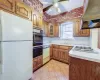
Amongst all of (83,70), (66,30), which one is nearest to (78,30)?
(66,30)

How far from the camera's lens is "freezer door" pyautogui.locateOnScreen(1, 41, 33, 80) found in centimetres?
148

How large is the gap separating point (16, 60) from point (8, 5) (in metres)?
1.14

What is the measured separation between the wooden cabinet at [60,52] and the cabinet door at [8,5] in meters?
2.80

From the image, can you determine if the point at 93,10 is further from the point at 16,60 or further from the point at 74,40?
the point at 74,40

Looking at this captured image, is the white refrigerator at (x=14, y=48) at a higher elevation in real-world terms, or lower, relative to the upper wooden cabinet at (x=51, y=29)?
lower

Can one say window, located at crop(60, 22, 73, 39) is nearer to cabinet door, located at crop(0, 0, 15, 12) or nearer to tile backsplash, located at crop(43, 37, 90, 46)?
tile backsplash, located at crop(43, 37, 90, 46)

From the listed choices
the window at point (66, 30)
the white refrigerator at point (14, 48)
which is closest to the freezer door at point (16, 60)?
the white refrigerator at point (14, 48)

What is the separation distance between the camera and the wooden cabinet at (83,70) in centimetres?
119

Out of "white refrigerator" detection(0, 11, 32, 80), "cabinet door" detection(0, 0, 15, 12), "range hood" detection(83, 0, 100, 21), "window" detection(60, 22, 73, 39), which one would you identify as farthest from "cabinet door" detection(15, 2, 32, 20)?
"window" detection(60, 22, 73, 39)

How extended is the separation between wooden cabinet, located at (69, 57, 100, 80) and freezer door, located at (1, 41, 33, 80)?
109 centimetres

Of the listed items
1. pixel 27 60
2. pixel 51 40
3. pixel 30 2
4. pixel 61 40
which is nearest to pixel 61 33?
pixel 61 40

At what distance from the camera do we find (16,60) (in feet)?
5.66

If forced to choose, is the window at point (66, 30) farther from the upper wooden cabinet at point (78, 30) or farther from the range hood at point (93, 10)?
the range hood at point (93, 10)

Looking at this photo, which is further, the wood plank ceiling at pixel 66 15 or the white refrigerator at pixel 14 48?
the wood plank ceiling at pixel 66 15
